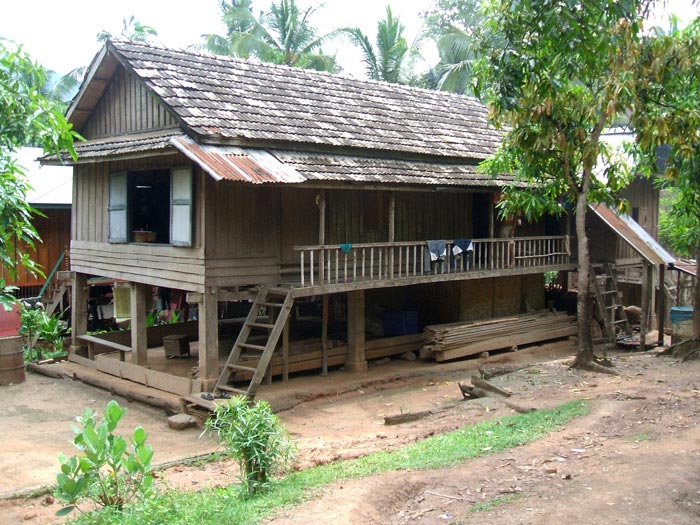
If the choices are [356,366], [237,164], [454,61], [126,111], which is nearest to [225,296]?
[237,164]

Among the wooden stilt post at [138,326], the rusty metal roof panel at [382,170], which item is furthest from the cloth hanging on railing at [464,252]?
the wooden stilt post at [138,326]

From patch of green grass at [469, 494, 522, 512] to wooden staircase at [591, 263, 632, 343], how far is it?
39.3 feet

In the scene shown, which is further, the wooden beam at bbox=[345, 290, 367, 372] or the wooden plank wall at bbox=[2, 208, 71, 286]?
the wooden plank wall at bbox=[2, 208, 71, 286]

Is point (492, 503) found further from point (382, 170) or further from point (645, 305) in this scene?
point (645, 305)

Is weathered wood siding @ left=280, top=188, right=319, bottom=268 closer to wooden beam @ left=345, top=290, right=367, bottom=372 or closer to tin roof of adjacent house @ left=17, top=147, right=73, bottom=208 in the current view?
wooden beam @ left=345, top=290, right=367, bottom=372

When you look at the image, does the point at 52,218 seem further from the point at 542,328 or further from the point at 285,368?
the point at 542,328

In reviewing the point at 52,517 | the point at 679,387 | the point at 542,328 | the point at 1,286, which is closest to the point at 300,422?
the point at 52,517

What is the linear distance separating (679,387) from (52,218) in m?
16.1

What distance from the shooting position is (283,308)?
12.1m

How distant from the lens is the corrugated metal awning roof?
55.2ft

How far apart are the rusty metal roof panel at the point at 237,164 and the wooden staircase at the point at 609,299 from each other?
9.13 m

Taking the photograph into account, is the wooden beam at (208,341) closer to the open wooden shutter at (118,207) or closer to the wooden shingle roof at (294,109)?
the wooden shingle roof at (294,109)

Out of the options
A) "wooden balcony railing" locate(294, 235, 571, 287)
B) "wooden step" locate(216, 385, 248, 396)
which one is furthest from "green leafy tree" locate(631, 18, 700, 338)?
"wooden step" locate(216, 385, 248, 396)

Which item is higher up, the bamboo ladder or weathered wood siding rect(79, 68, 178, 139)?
weathered wood siding rect(79, 68, 178, 139)
